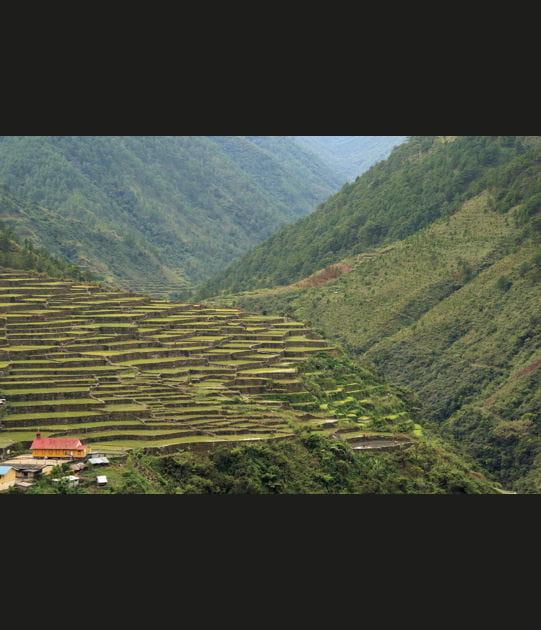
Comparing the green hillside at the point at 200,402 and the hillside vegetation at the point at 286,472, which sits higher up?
the green hillside at the point at 200,402

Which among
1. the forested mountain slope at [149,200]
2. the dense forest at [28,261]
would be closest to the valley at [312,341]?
the dense forest at [28,261]

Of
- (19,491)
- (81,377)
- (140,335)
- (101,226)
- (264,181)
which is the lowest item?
(19,491)

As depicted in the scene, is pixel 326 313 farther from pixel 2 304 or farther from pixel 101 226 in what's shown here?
pixel 101 226

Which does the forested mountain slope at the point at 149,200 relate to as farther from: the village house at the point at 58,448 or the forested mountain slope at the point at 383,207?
the village house at the point at 58,448

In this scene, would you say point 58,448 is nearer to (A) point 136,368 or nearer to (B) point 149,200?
(A) point 136,368

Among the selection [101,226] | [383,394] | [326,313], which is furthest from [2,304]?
[101,226]
